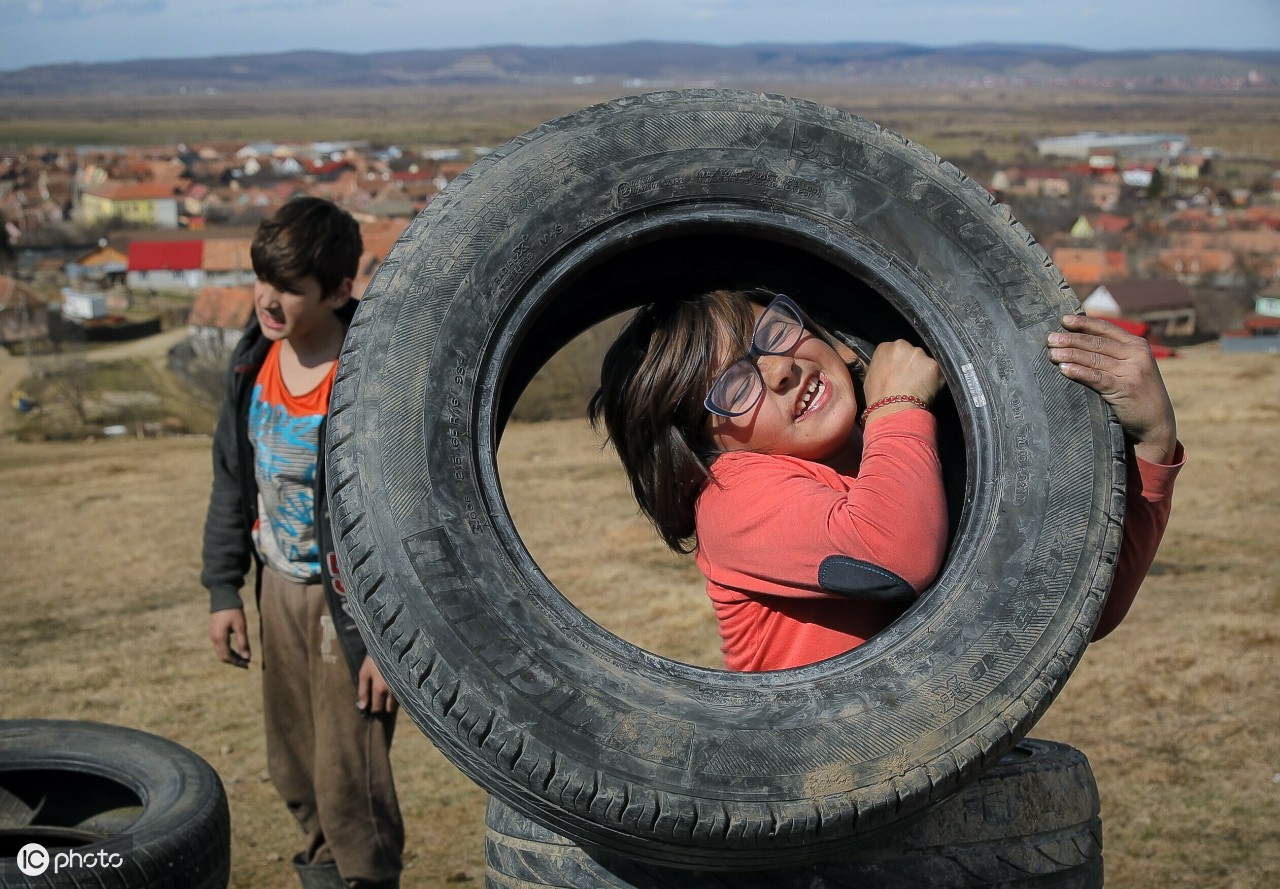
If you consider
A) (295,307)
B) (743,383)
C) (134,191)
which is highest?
(743,383)

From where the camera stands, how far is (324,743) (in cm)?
319

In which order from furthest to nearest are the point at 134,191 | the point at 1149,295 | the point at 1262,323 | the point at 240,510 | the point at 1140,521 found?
the point at 134,191 → the point at 1149,295 → the point at 1262,323 → the point at 240,510 → the point at 1140,521

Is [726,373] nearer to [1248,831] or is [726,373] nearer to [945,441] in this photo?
[945,441]

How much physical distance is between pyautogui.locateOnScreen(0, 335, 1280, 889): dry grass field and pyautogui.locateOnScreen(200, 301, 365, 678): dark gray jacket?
4.55 ft

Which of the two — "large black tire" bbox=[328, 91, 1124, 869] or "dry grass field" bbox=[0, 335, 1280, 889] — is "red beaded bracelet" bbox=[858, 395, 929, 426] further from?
"dry grass field" bbox=[0, 335, 1280, 889]

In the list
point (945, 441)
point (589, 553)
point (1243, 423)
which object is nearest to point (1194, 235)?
point (1243, 423)

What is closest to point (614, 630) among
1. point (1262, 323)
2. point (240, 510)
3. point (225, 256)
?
point (240, 510)

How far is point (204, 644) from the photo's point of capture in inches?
271

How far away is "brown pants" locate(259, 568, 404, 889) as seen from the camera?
10.3 ft

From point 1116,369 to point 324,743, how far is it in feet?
7.24

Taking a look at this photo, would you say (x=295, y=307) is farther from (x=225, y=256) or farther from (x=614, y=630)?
(x=225, y=256)

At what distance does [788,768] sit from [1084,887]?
2.86 feet

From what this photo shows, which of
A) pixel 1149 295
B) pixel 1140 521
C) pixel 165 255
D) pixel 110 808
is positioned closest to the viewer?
pixel 1140 521
